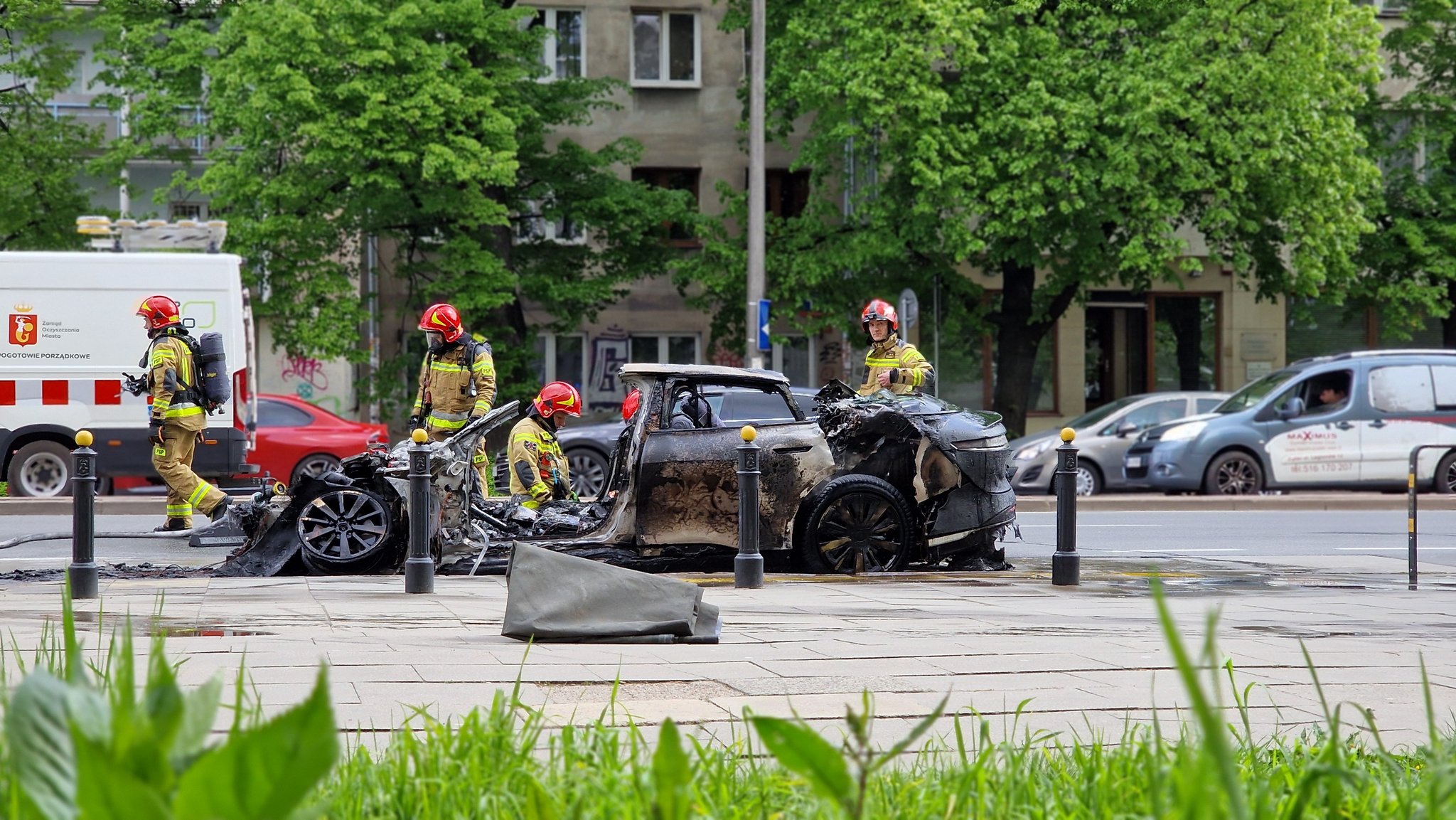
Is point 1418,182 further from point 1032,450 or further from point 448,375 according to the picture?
point 448,375

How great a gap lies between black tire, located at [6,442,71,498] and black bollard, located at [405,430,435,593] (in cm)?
1084

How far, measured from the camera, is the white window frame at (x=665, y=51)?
3291 cm

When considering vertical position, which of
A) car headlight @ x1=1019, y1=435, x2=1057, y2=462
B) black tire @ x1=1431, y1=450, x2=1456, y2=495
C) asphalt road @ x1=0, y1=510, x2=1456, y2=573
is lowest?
asphalt road @ x1=0, y1=510, x2=1456, y2=573

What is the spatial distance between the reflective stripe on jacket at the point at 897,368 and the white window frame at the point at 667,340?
20.7 meters

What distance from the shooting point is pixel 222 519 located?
1195 cm

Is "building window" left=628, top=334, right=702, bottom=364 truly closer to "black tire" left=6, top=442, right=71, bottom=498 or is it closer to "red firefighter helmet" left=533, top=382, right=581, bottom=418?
"black tire" left=6, top=442, right=71, bottom=498

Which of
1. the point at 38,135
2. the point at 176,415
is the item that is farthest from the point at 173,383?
the point at 38,135

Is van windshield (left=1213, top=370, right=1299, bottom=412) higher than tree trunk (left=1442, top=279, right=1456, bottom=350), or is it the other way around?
tree trunk (left=1442, top=279, right=1456, bottom=350)

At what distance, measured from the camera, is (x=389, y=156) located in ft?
80.4

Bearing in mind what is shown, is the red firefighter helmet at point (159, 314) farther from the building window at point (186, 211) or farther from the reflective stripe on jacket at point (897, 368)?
the building window at point (186, 211)

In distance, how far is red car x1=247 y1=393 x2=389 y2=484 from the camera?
70.7 ft

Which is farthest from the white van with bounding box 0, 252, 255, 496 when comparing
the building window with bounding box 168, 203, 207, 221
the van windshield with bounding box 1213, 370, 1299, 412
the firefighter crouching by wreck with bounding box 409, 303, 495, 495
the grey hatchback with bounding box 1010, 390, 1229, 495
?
the building window with bounding box 168, 203, 207, 221

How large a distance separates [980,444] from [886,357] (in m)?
1.92

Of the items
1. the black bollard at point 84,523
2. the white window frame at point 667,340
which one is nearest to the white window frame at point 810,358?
the white window frame at point 667,340
